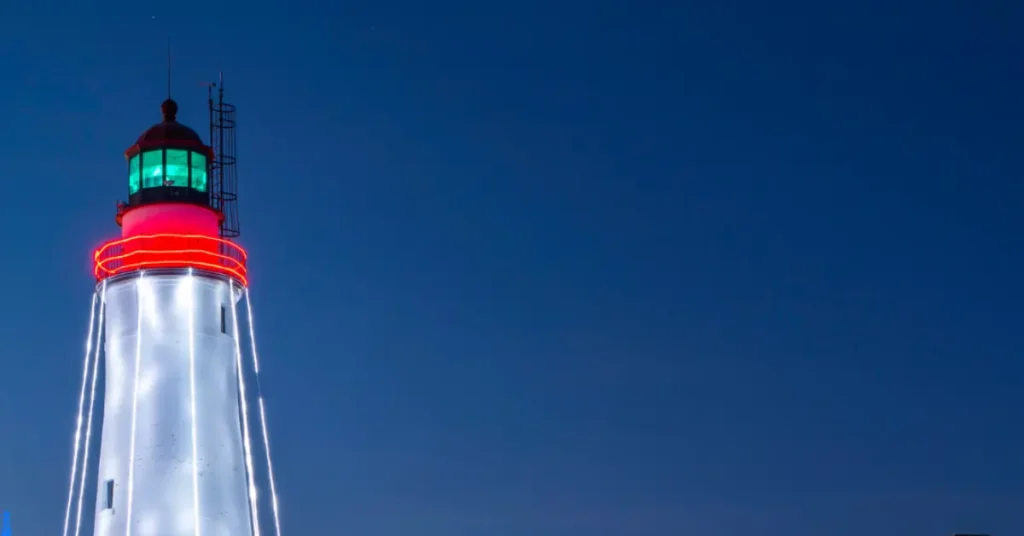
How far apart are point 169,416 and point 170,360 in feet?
4.92

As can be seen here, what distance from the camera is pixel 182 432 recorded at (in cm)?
4372

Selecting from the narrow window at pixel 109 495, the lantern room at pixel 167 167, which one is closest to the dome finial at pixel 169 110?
the lantern room at pixel 167 167

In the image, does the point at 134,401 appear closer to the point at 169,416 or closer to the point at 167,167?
the point at 169,416

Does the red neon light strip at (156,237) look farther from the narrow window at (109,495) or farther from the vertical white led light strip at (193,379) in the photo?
the narrow window at (109,495)

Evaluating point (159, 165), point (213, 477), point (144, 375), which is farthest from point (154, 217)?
point (213, 477)

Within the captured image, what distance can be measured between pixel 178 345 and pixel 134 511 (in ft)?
14.8

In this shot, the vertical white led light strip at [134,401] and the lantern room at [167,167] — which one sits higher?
the lantern room at [167,167]

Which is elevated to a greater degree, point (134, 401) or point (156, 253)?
point (156, 253)

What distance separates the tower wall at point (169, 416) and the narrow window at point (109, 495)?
81 millimetres

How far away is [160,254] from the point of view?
146ft

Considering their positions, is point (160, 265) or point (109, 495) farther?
point (160, 265)

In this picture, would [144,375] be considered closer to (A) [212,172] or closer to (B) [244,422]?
(B) [244,422]

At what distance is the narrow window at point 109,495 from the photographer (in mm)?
43688

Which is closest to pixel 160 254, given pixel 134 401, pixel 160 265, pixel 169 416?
pixel 160 265
